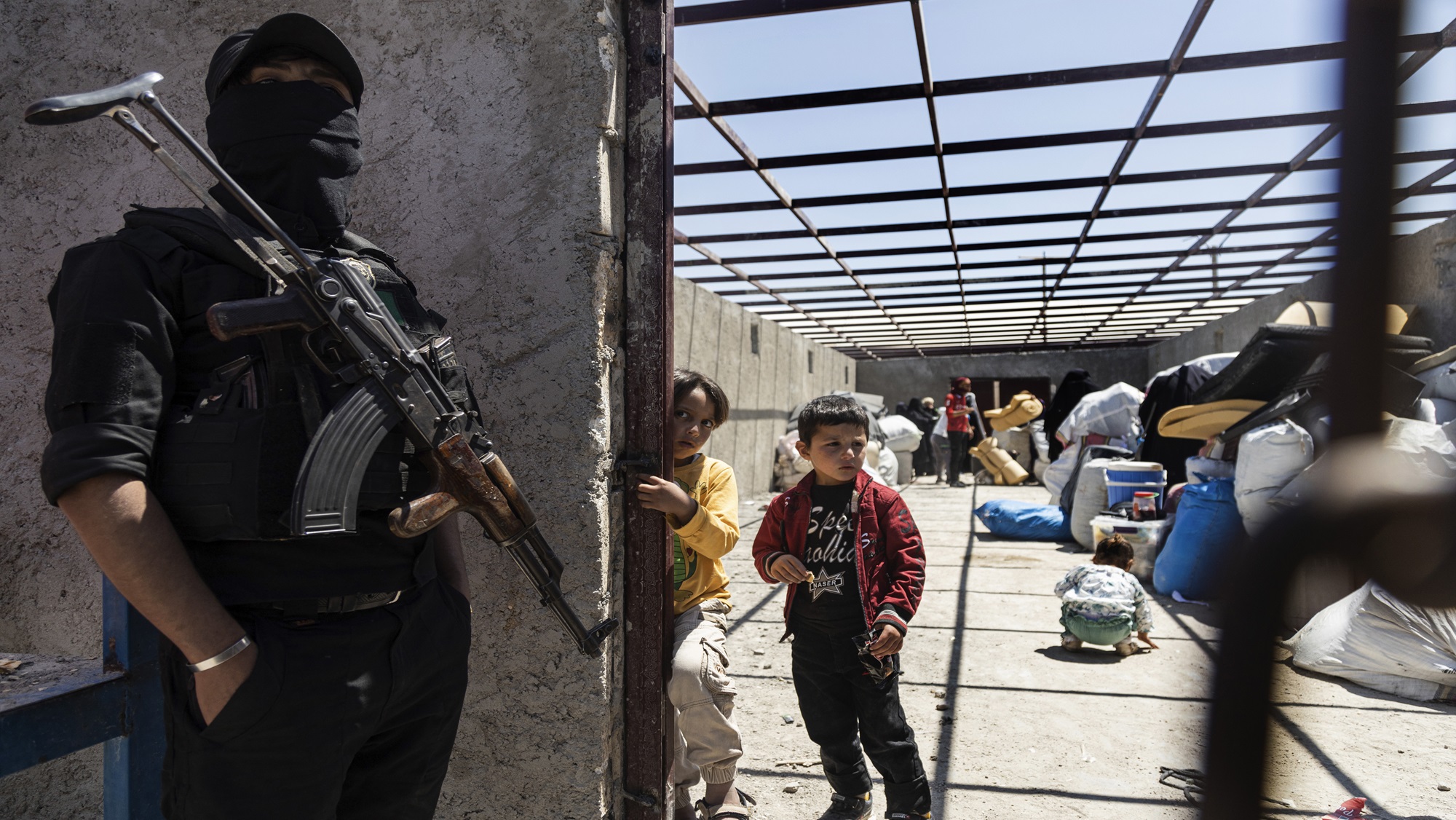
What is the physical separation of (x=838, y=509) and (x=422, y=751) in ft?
4.43

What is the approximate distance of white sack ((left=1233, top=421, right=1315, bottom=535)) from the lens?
149 inches

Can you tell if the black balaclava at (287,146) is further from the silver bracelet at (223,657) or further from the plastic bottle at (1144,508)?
the plastic bottle at (1144,508)

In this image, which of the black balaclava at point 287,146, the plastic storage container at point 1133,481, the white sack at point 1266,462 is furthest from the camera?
the plastic storage container at point 1133,481

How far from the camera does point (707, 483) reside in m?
2.41

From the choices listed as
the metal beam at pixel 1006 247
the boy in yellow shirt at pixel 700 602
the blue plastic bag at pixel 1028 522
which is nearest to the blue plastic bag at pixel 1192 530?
the blue plastic bag at pixel 1028 522

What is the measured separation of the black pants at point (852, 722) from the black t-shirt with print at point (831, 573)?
4 cm

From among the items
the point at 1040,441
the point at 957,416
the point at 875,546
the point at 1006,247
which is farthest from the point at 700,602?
the point at 1040,441

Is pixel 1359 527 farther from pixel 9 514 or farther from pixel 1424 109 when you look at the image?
pixel 9 514

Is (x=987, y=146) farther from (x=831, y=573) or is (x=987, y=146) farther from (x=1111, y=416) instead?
(x=1111, y=416)

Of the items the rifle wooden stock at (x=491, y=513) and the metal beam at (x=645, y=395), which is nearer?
the rifle wooden stock at (x=491, y=513)

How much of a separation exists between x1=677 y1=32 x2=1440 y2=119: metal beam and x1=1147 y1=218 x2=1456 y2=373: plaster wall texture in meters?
1.21

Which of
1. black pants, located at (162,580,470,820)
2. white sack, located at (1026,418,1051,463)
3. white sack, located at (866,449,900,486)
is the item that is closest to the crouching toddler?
black pants, located at (162,580,470,820)

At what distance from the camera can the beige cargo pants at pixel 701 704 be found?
212 centimetres

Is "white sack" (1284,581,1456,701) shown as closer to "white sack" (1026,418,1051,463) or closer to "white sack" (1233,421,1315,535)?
"white sack" (1233,421,1315,535)
